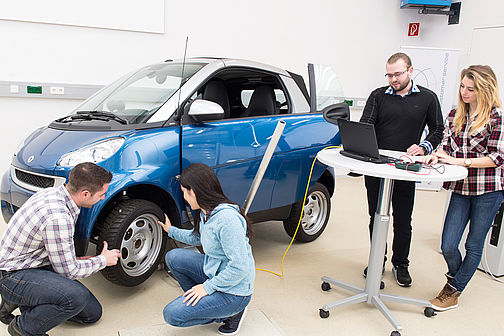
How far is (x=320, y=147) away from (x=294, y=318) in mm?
1479

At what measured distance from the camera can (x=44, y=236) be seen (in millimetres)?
2020

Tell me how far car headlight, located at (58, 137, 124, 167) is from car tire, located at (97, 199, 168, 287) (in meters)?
0.30

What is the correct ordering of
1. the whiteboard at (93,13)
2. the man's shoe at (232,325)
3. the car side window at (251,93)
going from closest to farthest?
1. the man's shoe at (232,325)
2. the car side window at (251,93)
3. the whiteboard at (93,13)

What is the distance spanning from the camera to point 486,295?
309 centimetres

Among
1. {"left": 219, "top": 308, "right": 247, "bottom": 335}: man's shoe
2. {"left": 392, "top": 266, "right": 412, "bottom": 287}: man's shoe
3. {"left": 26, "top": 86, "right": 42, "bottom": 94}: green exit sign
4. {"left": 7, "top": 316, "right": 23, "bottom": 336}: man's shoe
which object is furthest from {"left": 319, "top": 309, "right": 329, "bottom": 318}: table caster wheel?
{"left": 26, "top": 86, "right": 42, "bottom": 94}: green exit sign

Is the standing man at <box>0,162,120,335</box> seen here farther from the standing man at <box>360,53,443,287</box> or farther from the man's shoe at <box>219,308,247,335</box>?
the standing man at <box>360,53,443,287</box>

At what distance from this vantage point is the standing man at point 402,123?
295 cm

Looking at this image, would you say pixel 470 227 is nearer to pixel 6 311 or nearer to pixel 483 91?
pixel 483 91

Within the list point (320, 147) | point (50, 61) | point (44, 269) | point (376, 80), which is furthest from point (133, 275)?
point (376, 80)

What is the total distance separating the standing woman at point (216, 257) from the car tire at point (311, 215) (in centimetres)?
146

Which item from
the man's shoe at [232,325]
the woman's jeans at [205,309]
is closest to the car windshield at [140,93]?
the woman's jeans at [205,309]

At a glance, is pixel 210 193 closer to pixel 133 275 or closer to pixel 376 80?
pixel 133 275

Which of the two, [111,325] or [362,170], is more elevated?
[362,170]

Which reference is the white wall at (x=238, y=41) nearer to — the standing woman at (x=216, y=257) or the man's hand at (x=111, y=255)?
the man's hand at (x=111, y=255)
